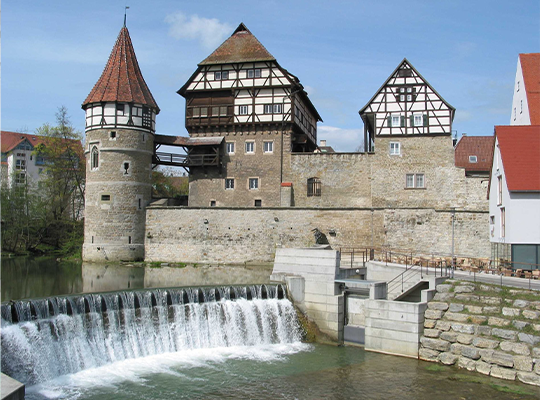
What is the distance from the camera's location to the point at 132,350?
16016mm

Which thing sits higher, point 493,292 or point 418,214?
point 418,214

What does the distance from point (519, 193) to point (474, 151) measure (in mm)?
18660

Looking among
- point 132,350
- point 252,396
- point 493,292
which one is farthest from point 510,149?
point 132,350

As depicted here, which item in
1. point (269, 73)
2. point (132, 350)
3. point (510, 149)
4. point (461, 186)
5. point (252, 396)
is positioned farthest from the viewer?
point (269, 73)

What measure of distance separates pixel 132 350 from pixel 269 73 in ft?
78.7

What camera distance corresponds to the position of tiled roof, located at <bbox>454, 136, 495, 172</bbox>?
37469 millimetres

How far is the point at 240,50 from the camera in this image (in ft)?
120

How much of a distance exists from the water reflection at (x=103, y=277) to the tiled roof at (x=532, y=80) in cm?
1751

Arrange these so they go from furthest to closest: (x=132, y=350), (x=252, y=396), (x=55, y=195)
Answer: (x=55, y=195) → (x=132, y=350) → (x=252, y=396)

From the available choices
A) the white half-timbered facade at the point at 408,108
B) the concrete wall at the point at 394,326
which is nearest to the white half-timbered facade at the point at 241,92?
the white half-timbered facade at the point at 408,108

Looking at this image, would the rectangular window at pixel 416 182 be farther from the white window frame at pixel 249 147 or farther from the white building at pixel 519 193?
the white building at pixel 519 193

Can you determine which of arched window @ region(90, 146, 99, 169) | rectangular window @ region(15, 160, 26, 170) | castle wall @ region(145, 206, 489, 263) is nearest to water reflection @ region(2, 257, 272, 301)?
castle wall @ region(145, 206, 489, 263)

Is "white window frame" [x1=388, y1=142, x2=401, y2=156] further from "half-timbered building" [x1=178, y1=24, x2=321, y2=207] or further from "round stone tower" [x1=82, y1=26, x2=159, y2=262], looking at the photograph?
"round stone tower" [x1=82, y1=26, x2=159, y2=262]

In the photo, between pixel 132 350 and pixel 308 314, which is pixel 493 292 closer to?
pixel 308 314
